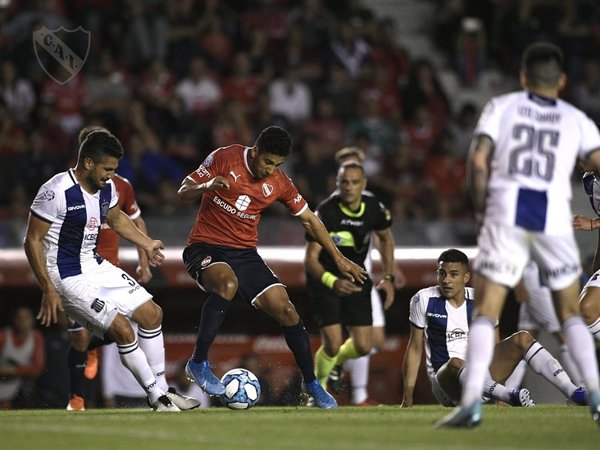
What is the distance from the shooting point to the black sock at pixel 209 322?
10062 millimetres

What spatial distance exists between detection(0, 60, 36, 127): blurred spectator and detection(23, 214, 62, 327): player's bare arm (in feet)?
25.3

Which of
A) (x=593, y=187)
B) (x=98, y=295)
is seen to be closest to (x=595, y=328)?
(x=593, y=187)

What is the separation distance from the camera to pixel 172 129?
17562 mm

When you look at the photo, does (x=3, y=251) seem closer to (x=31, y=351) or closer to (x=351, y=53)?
(x=31, y=351)

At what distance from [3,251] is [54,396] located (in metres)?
1.85

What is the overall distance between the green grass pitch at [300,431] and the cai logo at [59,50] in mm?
8544

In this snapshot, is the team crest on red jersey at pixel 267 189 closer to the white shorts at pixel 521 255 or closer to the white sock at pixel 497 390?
the white sock at pixel 497 390

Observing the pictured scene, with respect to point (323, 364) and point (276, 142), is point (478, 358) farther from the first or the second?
point (323, 364)

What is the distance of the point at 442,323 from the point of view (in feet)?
35.1

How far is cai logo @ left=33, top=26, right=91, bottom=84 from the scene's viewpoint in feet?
57.1

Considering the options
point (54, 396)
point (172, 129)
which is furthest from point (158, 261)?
point (172, 129)

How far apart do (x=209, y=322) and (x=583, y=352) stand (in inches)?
137

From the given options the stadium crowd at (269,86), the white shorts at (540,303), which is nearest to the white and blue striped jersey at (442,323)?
the white shorts at (540,303)

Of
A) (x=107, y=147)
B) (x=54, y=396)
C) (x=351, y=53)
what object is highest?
(x=351, y=53)
